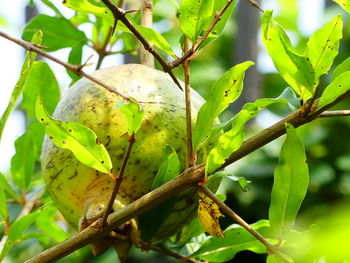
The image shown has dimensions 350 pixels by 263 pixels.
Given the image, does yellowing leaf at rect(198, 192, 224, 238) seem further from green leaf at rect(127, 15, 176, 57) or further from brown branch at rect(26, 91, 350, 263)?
green leaf at rect(127, 15, 176, 57)

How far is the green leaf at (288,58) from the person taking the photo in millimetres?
656

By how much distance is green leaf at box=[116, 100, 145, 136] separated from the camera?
0.60 meters

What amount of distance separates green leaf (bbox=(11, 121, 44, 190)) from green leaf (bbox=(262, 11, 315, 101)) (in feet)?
1.60

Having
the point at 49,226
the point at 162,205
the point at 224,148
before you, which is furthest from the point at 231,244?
the point at 49,226

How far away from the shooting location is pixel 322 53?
668 mm

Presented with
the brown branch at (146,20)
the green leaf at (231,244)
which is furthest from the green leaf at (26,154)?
the green leaf at (231,244)

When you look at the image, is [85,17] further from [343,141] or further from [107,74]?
[343,141]

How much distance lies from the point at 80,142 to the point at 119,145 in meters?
0.07

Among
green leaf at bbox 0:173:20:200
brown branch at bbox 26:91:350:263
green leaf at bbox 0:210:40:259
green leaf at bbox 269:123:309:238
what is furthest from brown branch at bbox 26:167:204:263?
green leaf at bbox 0:173:20:200

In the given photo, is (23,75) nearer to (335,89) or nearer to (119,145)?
(119,145)

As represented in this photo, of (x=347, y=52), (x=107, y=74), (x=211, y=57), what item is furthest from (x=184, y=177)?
(x=211, y=57)

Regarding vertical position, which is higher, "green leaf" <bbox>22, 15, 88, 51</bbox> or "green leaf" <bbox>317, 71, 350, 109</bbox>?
"green leaf" <bbox>22, 15, 88, 51</bbox>

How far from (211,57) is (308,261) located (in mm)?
2994

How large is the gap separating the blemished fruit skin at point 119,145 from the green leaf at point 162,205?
1 cm
